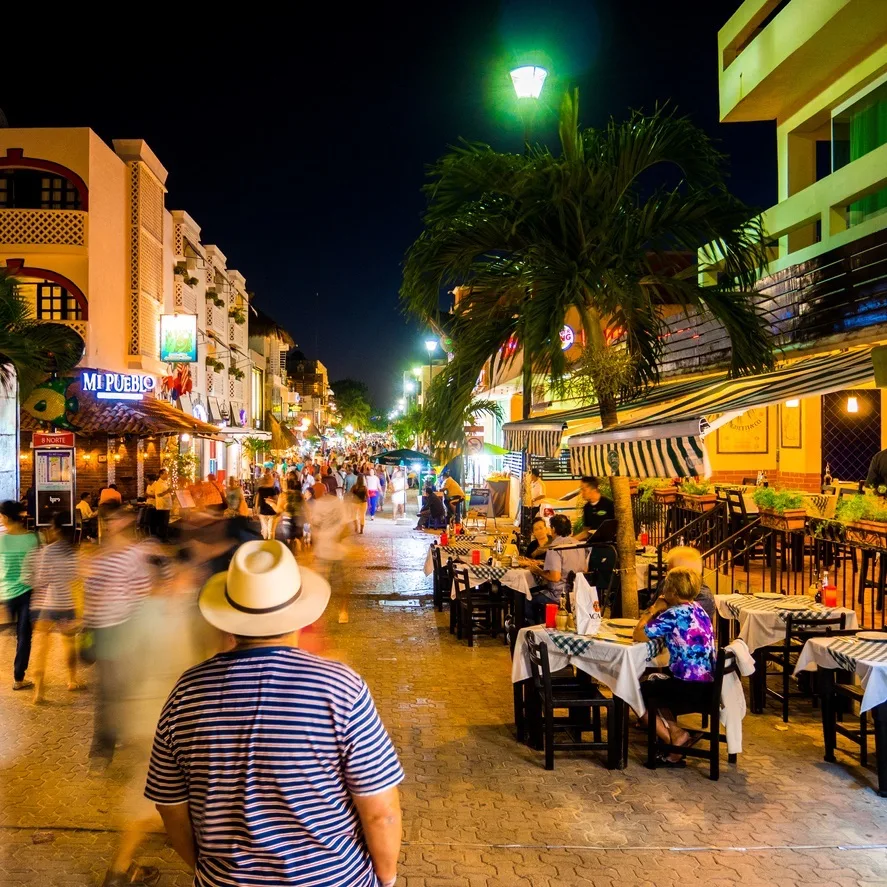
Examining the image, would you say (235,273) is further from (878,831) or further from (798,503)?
(878,831)

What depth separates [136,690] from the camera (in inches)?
227

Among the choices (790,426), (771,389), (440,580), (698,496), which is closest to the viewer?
(771,389)

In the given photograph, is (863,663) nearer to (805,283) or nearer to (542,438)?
(542,438)

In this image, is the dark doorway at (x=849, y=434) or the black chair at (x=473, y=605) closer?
the black chair at (x=473, y=605)

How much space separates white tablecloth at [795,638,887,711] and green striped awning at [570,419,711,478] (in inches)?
60.5

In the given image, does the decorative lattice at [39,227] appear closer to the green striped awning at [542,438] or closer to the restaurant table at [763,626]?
the green striped awning at [542,438]

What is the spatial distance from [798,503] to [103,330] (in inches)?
743

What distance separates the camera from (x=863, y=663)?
6031mm

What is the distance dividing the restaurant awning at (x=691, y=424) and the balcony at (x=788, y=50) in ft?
17.3

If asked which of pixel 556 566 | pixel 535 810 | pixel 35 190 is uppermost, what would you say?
pixel 35 190

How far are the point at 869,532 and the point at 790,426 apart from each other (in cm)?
832

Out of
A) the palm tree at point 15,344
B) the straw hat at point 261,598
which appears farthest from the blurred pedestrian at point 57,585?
the palm tree at point 15,344

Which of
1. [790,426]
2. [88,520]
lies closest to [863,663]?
[790,426]

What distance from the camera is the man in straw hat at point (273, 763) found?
7.75 feet
